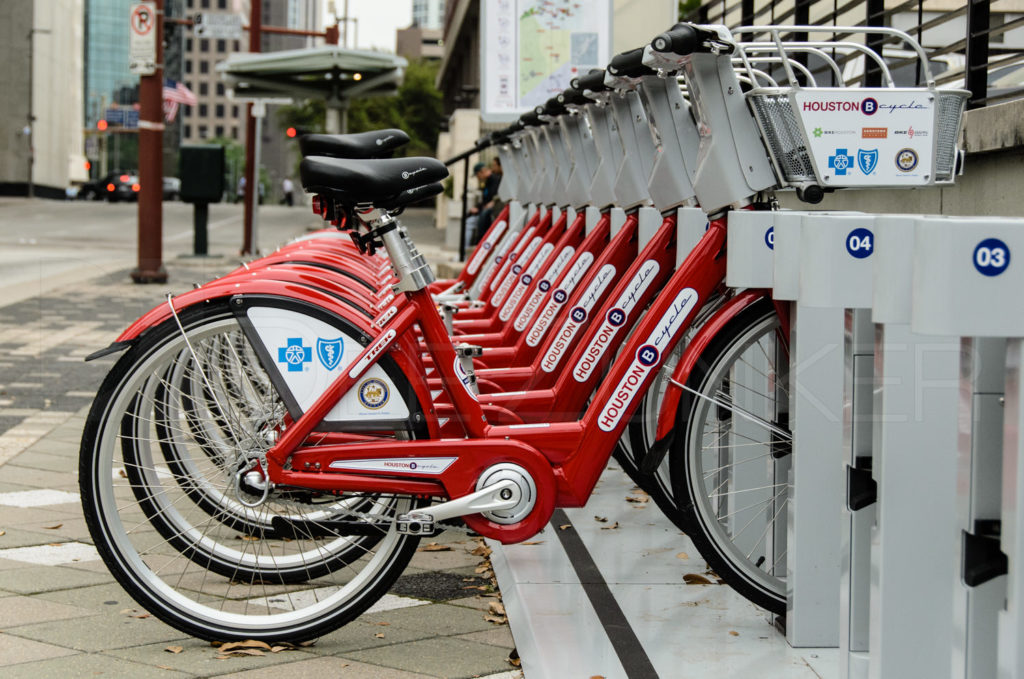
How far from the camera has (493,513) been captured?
364 centimetres

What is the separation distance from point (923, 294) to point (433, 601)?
2.55 metres

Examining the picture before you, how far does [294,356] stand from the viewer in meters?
3.66

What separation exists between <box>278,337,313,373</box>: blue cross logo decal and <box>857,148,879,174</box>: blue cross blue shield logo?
1561mm

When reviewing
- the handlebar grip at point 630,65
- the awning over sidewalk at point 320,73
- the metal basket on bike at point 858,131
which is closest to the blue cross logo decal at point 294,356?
the handlebar grip at point 630,65

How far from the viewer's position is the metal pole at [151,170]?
15570 mm

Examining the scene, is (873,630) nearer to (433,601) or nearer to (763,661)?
(763,661)

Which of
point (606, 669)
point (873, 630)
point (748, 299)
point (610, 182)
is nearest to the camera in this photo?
point (873, 630)

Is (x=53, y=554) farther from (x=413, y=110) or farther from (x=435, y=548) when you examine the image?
(x=413, y=110)

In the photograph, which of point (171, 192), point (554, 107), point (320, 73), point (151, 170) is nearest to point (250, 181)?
point (320, 73)

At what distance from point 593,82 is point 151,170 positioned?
12.2 m

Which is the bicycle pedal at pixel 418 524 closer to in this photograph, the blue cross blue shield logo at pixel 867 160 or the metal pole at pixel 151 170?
the blue cross blue shield logo at pixel 867 160

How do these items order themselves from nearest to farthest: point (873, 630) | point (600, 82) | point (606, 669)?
point (873, 630), point (606, 669), point (600, 82)

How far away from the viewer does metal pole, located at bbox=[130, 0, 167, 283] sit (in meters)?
15.6

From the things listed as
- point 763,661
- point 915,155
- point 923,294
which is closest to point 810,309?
point 915,155
